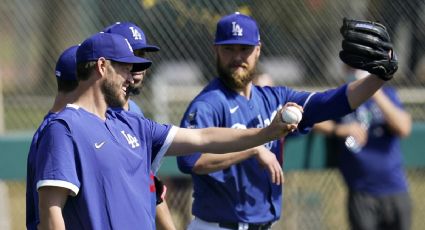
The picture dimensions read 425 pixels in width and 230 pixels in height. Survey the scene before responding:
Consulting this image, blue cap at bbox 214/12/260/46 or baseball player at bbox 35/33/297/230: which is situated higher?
baseball player at bbox 35/33/297/230

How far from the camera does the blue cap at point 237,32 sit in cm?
590

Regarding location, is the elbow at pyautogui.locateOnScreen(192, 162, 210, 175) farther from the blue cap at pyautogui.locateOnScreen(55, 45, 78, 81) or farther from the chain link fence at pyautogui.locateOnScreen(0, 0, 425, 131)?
the chain link fence at pyautogui.locateOnScreen(0, 0, 425, 131)

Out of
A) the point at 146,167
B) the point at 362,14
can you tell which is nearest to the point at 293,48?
the point at 362,14

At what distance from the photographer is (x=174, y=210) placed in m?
8.24

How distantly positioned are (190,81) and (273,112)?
221 centimetres

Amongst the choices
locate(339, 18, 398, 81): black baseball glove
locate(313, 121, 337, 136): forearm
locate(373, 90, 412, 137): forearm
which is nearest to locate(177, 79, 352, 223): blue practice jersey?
locate(339, 18, 398, 81): black baseball glove

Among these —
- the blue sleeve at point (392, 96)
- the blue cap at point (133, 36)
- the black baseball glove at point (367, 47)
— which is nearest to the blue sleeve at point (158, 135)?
the blue cap at point (133, 36)

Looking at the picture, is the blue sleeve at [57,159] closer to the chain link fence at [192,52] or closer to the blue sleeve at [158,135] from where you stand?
the blue sleeve at [158,135]

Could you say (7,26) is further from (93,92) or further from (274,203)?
(93,92)

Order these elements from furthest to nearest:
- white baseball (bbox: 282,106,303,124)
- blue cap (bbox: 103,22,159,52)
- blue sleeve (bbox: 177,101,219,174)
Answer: blue sleeve (bbox: 177,101,219,174)
blue cap (bbox: 103,22,159,52)
white baseball (bbox: 282,106,303,124)

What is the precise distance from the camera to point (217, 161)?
5578mm

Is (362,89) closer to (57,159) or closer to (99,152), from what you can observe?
(99,152)

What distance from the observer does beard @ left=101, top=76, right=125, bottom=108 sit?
13.9 feet

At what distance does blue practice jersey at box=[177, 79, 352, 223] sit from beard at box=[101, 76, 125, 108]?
4.85 ft
